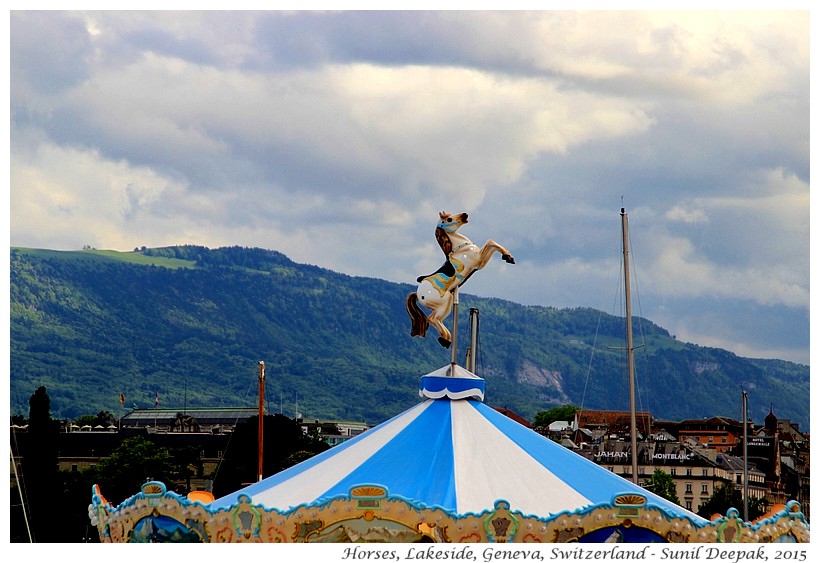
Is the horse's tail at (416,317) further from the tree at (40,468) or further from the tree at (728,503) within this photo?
the tree at (728,503)

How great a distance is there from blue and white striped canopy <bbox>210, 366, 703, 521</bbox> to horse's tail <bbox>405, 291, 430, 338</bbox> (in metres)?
0.61

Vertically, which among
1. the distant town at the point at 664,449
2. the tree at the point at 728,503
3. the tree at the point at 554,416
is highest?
the tree at the point at 554,416

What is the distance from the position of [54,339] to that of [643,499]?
186 meters

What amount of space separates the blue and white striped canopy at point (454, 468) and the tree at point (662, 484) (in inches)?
2131

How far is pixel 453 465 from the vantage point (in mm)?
18688

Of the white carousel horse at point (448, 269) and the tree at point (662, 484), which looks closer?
the white carousel horse at point (448, 269)

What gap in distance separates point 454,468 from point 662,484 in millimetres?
59540

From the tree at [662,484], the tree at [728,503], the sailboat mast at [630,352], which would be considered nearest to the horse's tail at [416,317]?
the sailboat mast at [630,352]

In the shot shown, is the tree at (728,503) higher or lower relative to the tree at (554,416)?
lower

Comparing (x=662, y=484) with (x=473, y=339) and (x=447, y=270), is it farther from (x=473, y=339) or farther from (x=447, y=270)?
(x=447, y=270)

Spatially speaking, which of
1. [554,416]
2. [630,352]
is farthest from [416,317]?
[554,416]

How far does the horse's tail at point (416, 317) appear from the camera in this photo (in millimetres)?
20500

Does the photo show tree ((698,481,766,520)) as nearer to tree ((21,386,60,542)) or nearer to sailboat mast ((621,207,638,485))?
tree ((21,386,60,542))
